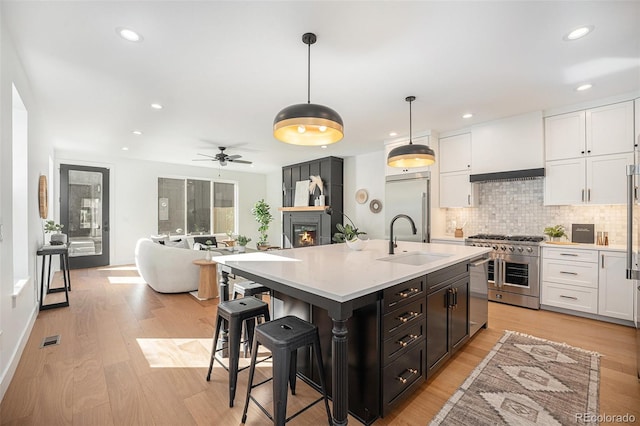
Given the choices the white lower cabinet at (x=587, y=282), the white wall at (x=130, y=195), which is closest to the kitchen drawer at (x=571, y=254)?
the white lower cabinet at (x=587, y=282)

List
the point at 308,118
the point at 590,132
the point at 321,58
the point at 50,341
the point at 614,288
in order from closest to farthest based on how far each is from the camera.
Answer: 1. the point at 308,118
2. the point at 321,58
3. the point at 50,341
4. the point at 614,288
5. the point at 590,132

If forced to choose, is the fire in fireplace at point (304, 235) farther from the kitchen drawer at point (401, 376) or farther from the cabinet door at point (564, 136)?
the kitchen drawer at point (401, 376)

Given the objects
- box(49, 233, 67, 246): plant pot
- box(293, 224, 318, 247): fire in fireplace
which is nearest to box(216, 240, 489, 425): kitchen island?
box(49, 233, 67, 246): plant pot

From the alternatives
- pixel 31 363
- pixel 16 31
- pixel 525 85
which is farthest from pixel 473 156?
pixel 31 363

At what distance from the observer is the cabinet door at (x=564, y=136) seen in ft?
11.9

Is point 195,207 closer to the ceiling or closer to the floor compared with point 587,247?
closer to the ceiling

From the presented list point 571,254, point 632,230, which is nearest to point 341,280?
point 632,230

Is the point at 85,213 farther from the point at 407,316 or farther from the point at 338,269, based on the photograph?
the point at 407,316

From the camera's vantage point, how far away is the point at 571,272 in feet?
11.8

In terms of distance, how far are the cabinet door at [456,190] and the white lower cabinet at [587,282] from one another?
48.8 inches

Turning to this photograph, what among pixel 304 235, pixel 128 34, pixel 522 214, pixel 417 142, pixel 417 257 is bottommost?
pixel 304 235

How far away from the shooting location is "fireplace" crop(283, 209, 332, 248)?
6.81 m

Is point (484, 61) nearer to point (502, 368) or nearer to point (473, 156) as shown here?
point (473, 156)

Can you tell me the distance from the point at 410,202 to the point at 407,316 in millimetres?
3212
